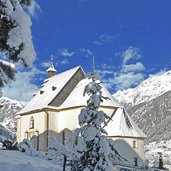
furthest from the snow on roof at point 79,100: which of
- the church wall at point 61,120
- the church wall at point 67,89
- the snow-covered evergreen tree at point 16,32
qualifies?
the snow-covered evergreen tree at point 16,32

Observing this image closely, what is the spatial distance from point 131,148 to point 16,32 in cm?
3427

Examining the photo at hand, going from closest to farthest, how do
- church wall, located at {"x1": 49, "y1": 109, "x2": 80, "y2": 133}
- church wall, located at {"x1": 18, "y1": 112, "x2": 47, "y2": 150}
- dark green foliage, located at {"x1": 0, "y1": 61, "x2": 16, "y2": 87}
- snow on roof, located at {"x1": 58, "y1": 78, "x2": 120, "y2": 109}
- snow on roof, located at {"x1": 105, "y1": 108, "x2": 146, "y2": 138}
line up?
dark green foliage, located at {"x1": 0, "y1": 61, "x2": 16, "y2": 87} < snow on roof, located at {"x1": 105, "y1": 108, "x2": 146, "y2": 138} < snow on roof, located at {"x1": 58, "y1": 78, "x2": 120, "y2": 109} < church wall, located at {"x1": 49, "y1": 109, "x2": 80, "y2": 133} < church wall, located at {"x1": 18, "y1": 112, "x2": 47, "y2": 150}

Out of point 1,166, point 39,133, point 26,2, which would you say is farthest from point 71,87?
point 26,2

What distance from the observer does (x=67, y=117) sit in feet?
146

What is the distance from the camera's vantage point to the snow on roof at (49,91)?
4691 cm

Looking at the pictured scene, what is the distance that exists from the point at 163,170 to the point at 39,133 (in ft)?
51.0

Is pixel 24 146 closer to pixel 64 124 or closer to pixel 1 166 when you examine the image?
pixel 1 166

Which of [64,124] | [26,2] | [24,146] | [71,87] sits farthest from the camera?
[71,87]

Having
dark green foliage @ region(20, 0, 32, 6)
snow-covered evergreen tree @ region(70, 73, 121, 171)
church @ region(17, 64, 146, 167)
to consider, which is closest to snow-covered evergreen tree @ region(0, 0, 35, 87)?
dark green foliage @ region(20, 0, 32, 6)

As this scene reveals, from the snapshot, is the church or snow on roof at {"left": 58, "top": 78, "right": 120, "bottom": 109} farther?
snow on roof at {"left": 58, "top": 78, "right": 120, "bottom": 109}

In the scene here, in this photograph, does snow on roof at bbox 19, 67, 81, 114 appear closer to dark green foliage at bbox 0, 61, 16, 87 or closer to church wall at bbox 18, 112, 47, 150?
church wall at bbox 18, 112, 47, 150

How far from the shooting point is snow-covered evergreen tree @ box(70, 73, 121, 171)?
14.8 m

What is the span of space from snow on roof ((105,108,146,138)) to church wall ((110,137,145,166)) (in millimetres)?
496

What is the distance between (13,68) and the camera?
8.70 m
